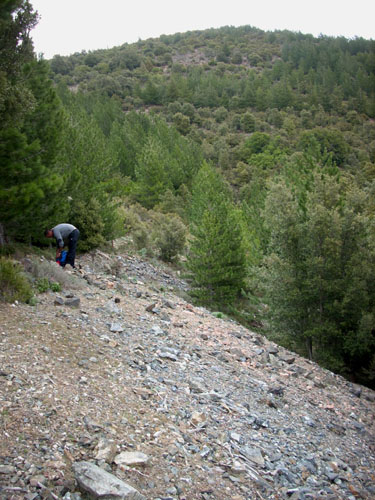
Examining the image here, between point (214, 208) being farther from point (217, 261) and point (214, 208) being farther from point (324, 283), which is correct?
point (324, 283)

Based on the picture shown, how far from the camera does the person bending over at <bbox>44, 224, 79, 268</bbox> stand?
35.5 feet

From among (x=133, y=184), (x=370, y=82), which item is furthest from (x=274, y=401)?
(x=370, y=82)

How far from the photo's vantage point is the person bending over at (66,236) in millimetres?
10820

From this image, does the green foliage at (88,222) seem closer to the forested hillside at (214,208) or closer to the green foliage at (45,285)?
the forested hillside at (214,208)

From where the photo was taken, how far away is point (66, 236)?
36.9 ft

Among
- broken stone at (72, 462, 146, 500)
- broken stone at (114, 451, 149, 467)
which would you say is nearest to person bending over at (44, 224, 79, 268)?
broken stone at (114, 451, 149, 467)

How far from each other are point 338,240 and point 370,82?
96.8 m

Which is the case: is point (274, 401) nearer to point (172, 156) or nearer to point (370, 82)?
point (172, 156)

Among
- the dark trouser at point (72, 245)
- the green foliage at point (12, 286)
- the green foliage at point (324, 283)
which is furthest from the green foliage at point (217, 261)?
the green foliage at point (12, 286)

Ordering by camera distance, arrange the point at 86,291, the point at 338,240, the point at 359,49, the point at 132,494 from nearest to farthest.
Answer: the point at 132,494 < the point at 86,291 < the point at 338,240 < the point at 359,49

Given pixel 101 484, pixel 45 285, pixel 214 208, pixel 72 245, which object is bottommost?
pixel 101 484

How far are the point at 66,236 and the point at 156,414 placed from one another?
7036 mm

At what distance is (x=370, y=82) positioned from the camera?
93500 millimetres

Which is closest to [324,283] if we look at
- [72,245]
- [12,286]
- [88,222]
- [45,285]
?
[72,245]
